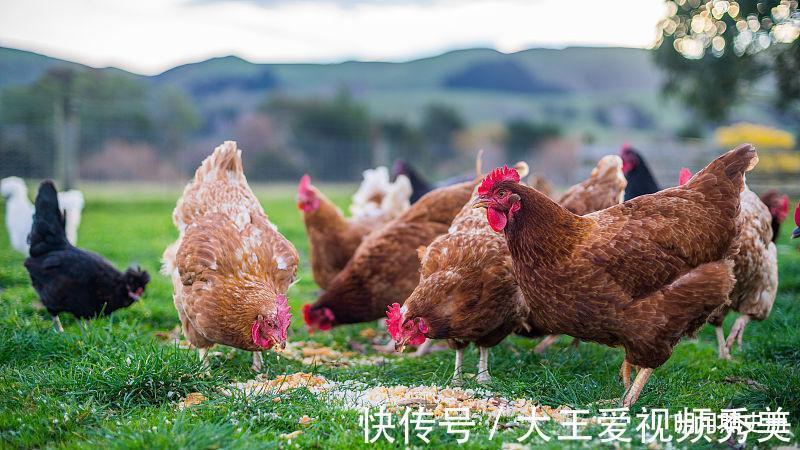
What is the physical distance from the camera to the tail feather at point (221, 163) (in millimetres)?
5137

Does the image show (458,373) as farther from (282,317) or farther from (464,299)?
(282,317)

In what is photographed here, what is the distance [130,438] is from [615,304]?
2.71 m

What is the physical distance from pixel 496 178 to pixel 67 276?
3.77 metres

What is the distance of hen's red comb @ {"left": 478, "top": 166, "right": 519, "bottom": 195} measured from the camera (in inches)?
149

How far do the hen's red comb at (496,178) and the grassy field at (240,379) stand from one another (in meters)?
1.28

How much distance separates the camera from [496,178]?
3865 mm

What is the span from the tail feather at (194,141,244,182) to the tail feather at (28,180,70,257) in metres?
1.48

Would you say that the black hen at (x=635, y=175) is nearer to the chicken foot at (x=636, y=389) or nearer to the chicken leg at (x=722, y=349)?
the chicken leg at (x=722, y=349)

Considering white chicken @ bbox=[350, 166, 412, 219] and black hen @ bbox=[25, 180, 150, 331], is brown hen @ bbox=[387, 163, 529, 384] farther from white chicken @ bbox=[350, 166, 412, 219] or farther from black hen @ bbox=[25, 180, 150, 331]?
white chicken @ bbox=[350, 166, 412, 219]

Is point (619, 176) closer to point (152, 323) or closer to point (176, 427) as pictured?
point (176, 427)

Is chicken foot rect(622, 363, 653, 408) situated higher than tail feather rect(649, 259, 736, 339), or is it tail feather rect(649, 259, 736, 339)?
tail feather rect(649, 259, 736, 339)

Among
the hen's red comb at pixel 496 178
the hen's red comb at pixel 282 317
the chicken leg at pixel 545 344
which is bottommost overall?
the chicken leg at pixel 545 344

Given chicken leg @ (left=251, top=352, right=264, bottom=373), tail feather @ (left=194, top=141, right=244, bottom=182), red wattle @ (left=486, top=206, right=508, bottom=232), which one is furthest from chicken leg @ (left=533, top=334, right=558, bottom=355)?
tail feather @ (left=194, top=141, right=244, bottom=182)

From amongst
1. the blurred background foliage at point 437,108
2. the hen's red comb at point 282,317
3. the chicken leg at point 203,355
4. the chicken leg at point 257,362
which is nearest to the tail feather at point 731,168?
the hen's red comb at point 282,317
